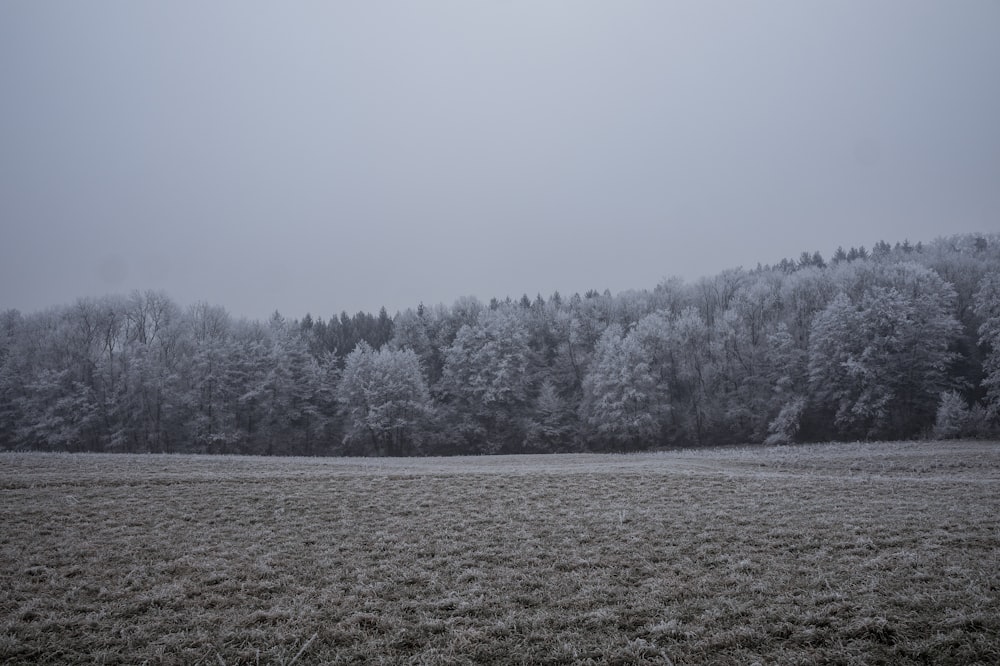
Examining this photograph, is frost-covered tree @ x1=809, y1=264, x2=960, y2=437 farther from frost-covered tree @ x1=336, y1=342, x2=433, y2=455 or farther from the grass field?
frost-covered tree @ x1=336, y1=342, x2=433, y2=455

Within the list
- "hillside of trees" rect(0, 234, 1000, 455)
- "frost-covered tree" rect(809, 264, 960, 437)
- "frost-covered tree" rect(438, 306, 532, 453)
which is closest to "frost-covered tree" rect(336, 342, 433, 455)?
"hillside of trees" rect(0, 234, 1000, 455)

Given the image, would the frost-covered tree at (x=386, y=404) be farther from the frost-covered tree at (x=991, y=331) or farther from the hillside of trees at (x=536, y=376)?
the frost-covered tree at (x=991, y=331)

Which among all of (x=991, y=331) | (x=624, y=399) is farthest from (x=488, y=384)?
(x=991, y=331)

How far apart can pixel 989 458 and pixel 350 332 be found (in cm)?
7831

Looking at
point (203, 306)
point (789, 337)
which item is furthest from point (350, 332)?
point (789, 337)

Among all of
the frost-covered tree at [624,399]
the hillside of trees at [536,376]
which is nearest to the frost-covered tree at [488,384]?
the hillside of trees at [536,376]

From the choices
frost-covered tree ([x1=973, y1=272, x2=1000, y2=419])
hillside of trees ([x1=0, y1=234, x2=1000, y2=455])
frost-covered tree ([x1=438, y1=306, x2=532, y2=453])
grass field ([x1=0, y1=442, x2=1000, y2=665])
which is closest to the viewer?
grass field ([x1=0, y1=442, x2=1000, y2=665])

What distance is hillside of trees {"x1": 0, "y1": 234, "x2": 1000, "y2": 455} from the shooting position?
48906 mm

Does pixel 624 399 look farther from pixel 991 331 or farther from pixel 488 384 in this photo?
pixel 991 331

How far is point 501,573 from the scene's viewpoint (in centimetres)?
1030

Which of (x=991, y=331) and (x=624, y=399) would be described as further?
(x=624, y=399)

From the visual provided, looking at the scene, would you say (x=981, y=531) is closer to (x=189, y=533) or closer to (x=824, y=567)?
(x=824, y=567)

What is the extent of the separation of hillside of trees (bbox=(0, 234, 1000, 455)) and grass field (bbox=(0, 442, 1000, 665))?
35.3m

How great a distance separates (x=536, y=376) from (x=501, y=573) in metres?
57.3
